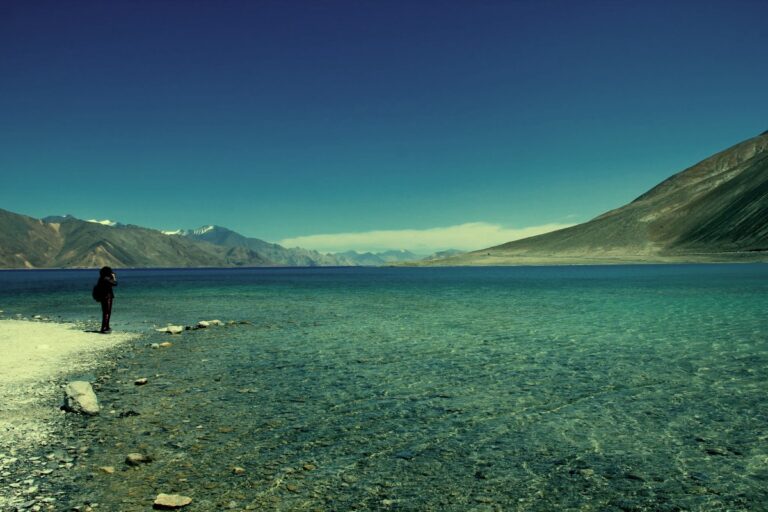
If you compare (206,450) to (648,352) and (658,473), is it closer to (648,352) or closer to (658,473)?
(658,473)

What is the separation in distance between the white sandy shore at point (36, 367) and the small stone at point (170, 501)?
435 cm

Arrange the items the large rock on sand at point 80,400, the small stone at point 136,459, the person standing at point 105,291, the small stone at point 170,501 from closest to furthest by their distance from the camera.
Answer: the small stone at point 170,501, the small stone at point 136,459, the large rock on sand at point 80,400, the person standing at point 105,291

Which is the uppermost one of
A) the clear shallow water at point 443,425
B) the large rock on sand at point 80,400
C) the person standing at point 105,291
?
the person standing at point 105,291

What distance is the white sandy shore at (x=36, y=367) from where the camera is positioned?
11445mm

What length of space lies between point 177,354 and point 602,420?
16.9m

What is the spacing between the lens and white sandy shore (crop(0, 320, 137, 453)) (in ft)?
37.6

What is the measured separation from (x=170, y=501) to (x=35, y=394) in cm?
918

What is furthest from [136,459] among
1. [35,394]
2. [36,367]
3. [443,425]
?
[36,367]

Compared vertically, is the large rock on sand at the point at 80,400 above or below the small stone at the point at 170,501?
above

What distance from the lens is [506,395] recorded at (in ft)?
47.5

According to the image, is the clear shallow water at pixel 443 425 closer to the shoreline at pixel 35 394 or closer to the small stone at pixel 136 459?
the small stone at pixel 136 459

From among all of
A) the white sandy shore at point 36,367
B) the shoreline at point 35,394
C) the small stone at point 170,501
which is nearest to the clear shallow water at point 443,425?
the small stone at point 170,501

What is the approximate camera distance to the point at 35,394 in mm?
14406

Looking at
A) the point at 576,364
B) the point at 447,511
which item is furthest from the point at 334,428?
the point at 576,364
